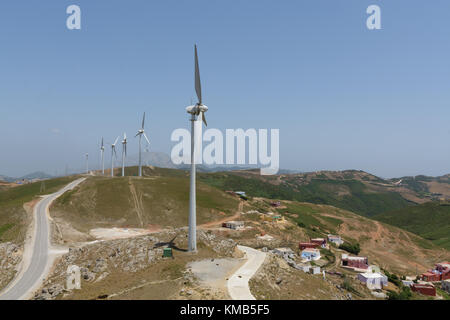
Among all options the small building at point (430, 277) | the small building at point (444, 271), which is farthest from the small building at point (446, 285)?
the small building at point (444, 271)

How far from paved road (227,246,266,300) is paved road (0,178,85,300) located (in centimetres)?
3876

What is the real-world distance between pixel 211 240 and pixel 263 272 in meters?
25.9

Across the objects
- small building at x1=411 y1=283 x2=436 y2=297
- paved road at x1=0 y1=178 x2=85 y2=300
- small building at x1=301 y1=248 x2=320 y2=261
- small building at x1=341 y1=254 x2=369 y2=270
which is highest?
paved road at x1=0 y1=178 x2=85 y2=300

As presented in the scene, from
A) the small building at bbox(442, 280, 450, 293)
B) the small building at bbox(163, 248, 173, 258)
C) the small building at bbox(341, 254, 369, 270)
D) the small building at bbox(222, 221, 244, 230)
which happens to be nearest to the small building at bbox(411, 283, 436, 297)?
the small building at bbox(442, 280, 450, 293)

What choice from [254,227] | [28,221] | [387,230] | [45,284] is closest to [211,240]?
[45,284]

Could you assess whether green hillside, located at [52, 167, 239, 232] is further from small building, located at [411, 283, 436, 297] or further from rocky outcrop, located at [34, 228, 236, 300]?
small building, located at [411, 283, 436, 297]

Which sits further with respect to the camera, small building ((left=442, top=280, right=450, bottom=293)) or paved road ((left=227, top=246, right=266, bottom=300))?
small building ((left=442, top=280, right=450, bottom=293))

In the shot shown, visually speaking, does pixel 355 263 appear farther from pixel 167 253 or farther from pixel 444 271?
pixel 167 253

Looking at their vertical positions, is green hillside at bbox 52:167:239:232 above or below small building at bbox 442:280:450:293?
above

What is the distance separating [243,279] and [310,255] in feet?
208

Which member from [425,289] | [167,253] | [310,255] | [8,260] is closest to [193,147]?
[167,253]

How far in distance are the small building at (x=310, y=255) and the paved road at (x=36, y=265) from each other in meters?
74.9

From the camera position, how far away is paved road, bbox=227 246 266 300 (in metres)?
35.2
